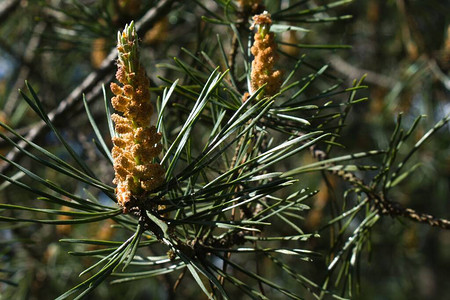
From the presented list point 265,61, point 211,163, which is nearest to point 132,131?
point 265,61

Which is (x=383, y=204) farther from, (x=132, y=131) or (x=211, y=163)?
(x=132, y=131)

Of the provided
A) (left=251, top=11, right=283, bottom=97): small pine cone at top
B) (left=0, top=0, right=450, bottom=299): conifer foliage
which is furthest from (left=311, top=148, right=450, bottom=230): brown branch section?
(left=251, top=11, right=283, bottom=97): small pine cone at top

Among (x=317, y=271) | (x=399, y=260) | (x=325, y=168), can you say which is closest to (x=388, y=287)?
(x=399, y=260)

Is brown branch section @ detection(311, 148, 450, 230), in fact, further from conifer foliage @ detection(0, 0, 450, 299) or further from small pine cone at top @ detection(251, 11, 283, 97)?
small pine cone at top @ detection(251, 11, 283, 97)

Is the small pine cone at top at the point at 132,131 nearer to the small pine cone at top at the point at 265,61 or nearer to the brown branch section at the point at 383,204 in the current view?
the small pine cone at top at the point at 265,61

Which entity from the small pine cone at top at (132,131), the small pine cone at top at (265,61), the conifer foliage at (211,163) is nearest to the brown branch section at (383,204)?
the conifer foliage at (211,163)
